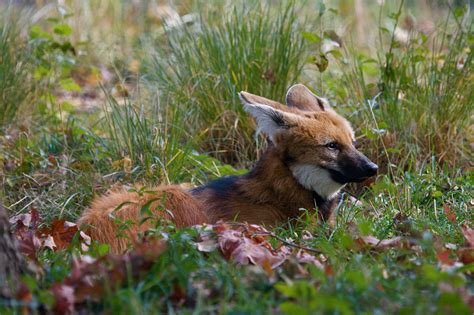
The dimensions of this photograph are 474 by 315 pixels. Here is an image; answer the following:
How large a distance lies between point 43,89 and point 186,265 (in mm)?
4394

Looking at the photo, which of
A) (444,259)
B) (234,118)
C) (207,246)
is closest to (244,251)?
(207,246)

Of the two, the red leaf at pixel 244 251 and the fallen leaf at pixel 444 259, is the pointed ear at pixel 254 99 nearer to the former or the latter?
the red leaf at pixel 244 251

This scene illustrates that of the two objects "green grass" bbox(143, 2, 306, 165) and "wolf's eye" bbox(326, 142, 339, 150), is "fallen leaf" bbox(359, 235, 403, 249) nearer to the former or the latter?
"wolf's eye" bbox(326, 142, 339, 150)

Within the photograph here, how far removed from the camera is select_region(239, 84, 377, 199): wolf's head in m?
4.75

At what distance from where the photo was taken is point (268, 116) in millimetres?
4766

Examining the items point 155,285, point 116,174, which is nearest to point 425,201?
point 116,174

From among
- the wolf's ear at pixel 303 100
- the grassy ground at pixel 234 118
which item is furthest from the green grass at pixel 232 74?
the wolf's ear at pixel 303 100

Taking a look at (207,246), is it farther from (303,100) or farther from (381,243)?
(303,100)

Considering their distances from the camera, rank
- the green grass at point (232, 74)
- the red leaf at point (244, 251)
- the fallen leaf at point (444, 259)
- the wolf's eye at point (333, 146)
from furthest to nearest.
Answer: the green grass at point (232, 74), the wolf's eye at point (333, 146), the red leaf at point (244, 251), the fallen leaf at point (444, 259)

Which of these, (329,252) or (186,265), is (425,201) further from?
(186,265)

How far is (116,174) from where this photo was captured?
17.5ft

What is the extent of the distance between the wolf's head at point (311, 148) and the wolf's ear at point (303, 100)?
1.16ft

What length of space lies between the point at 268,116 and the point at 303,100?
578 millimetres

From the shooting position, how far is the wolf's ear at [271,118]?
15.6 feet
